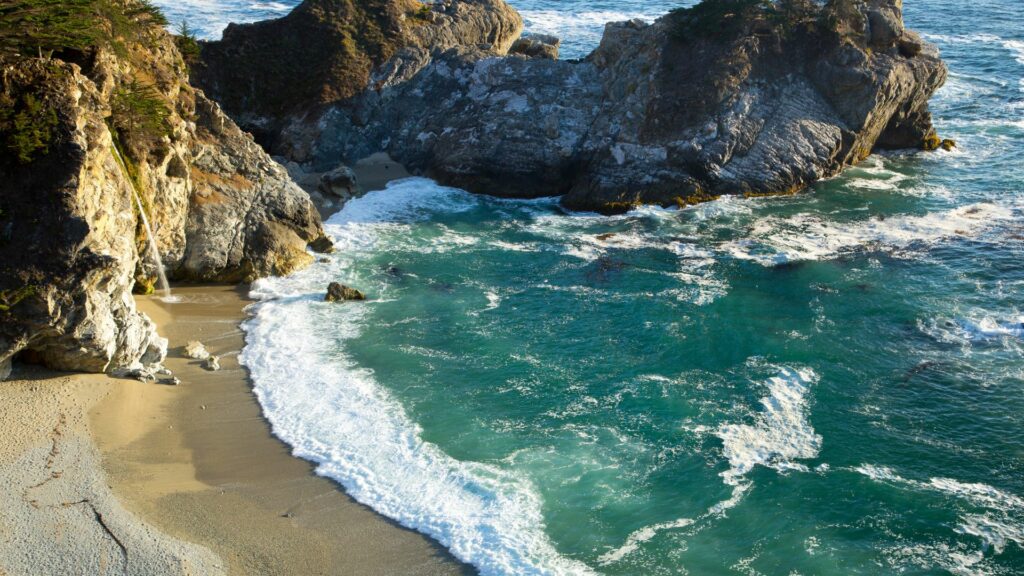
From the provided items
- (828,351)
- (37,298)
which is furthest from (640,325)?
(37,298)

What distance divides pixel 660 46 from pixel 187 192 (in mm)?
17571

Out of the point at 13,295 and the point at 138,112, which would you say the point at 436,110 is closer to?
the point at 138,112

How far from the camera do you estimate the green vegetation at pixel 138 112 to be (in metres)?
22.2

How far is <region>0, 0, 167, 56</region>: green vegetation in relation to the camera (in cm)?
1850

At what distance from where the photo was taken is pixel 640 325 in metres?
22.7

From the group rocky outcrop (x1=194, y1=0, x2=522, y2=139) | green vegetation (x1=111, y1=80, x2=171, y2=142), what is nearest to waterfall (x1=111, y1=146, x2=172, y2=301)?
green vegetation (x1=111, y1=80, x2=171, y2=142)

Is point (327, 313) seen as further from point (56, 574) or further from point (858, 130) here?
point (858, 130)

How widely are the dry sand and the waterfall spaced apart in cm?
455

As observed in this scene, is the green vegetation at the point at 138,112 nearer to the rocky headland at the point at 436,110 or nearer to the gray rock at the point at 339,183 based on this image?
the rocky headland at the point at 436,110

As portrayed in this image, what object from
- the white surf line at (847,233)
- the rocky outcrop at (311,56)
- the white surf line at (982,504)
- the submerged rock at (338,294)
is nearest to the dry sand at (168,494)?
the submerged rock at (338,294)

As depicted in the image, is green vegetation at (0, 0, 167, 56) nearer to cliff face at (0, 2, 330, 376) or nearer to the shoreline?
cliff face at (0, 2, 330, 376)

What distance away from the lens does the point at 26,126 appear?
17609 mm

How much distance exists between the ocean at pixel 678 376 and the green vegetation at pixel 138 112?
4.72m

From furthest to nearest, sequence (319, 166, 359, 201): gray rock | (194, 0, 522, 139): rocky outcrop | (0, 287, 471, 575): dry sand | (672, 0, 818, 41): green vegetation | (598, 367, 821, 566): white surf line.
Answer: (194, 0, 522, 139): rocky outcrop, (672, 0, 818, 41): green vegetation, (319, 166, 359, 201): gray rock, (598, 367, 821, 566): white surf line, (0, 287, 471, 575): dry sand
